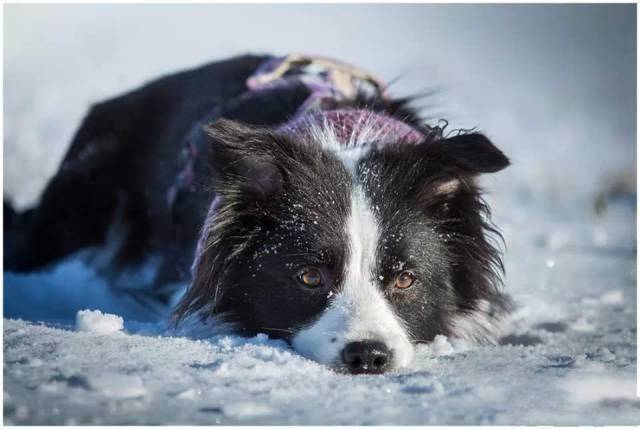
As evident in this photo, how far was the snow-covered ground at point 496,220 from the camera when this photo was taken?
81.4 inches

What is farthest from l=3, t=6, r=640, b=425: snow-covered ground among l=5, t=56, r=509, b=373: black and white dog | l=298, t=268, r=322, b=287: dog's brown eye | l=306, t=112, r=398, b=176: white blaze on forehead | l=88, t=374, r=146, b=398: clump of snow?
l=306, t=112, r=398, b=176: white blaze on forehead

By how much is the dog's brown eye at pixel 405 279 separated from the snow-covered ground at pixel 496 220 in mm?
271

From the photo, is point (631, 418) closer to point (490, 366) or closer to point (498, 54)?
point (490, 366)

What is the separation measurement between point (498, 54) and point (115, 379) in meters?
5.73

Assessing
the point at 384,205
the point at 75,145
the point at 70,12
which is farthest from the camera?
the point at 70,12

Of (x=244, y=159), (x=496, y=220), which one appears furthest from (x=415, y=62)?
(x=244, y=159)

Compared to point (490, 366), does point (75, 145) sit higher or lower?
higher

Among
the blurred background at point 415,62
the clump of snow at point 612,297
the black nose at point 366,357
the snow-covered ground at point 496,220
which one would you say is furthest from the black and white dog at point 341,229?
the blurred background at point 415,62

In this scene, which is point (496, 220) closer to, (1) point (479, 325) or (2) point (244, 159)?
(1) point (479, 325)

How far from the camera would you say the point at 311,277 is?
270 cm

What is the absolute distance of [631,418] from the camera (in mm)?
2162

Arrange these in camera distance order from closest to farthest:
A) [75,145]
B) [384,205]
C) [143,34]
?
1. [384,205]
2. [75,145]
3. [143,34]

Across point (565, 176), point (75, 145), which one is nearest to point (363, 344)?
point (75, 145)

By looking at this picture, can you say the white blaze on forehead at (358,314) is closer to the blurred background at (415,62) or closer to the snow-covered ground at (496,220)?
the snow-covered ground at (496,220)
